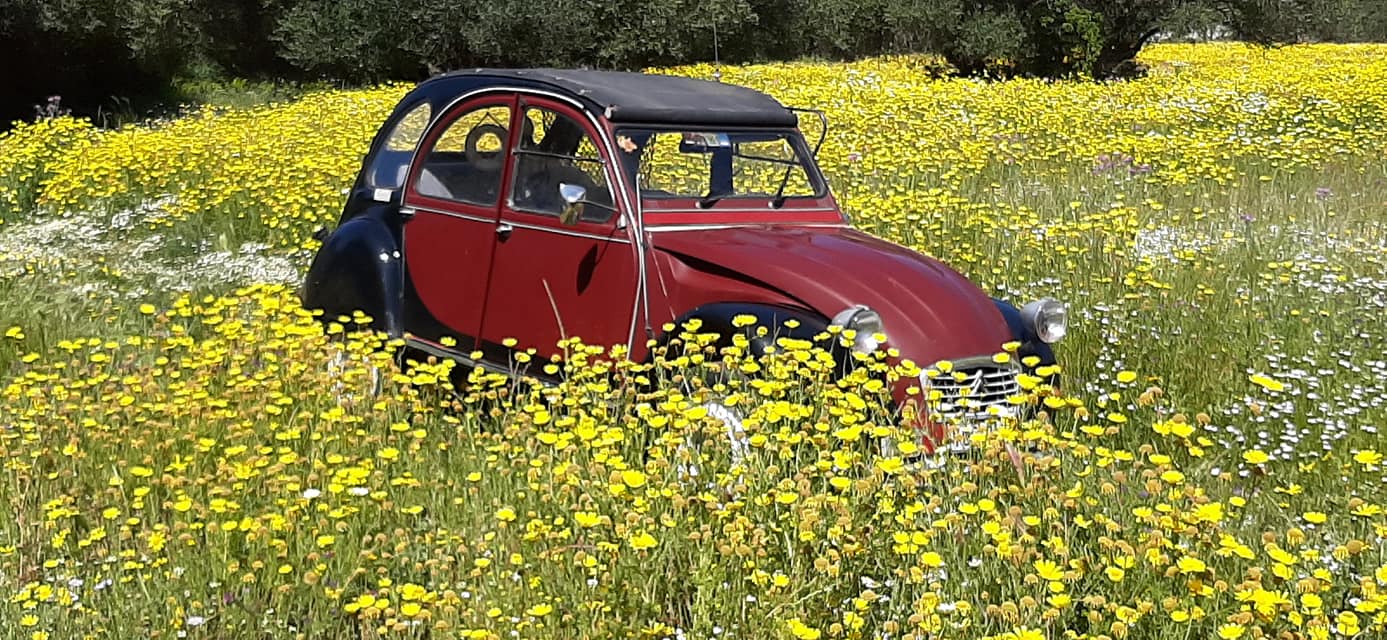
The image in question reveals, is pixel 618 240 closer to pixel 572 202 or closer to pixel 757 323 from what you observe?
pixel 572 202

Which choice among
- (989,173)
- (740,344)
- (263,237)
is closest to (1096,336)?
(740,344)

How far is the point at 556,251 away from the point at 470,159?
0.93m

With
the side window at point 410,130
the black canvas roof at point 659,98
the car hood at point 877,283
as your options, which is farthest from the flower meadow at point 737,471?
the black canvas roof at point 659,98

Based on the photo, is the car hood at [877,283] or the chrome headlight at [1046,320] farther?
the chrome headlight at [1046,320]

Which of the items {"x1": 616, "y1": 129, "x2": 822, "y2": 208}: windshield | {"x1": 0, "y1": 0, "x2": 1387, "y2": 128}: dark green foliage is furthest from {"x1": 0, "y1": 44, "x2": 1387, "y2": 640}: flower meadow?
{"x1": 0, "y1": 0, "x2": 1387, "y2": 128}: dark green foliage

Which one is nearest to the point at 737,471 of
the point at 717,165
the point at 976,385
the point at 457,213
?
the point at 976,385

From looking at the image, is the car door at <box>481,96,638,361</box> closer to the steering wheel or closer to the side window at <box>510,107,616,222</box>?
the side window at <box>510,107,616,222</box>

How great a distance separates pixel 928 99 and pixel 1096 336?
9.14 meters

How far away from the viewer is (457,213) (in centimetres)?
539

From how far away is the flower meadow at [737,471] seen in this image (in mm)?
2881

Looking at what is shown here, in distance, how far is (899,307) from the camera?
166 inches

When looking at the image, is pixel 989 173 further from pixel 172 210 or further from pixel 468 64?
pixel 468 64

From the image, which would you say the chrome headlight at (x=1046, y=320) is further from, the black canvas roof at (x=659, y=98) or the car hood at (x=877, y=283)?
the black canvas roof at (x=659, y=98)

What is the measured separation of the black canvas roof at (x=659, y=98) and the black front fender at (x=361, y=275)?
85 cm
